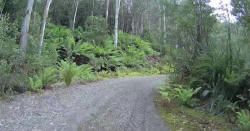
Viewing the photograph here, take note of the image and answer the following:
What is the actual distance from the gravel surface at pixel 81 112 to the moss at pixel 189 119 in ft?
0.76

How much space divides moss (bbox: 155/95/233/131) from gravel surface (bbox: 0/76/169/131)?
0.23 metres

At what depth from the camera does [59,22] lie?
813 inches

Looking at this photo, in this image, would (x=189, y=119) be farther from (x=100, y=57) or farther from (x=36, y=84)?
(x=100, y=57)

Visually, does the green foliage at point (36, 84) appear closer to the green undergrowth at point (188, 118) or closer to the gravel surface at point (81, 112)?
the gravel surface at point (81, 112)

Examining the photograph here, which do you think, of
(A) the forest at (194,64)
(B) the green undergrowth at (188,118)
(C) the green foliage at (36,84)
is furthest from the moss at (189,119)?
(C) the green foliage at (36,84)

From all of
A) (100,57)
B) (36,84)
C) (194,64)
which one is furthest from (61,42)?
(194,64)

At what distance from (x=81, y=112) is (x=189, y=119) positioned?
8.02 ft

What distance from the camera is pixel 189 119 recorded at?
15.3 ft

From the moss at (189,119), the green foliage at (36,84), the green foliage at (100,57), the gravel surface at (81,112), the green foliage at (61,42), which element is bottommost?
the moss at (189,119)

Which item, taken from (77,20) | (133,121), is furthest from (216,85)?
(77,20)

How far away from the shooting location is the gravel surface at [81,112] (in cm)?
398

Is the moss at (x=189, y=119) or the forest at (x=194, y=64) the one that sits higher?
the forest at (x=194, y=64)

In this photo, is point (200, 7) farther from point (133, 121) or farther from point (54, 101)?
point (54, 101)

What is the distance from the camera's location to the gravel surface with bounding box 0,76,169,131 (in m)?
3.98
